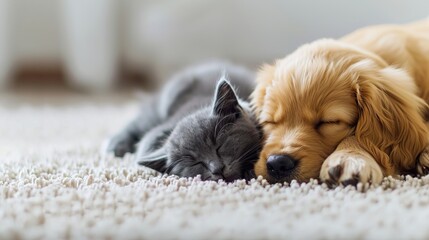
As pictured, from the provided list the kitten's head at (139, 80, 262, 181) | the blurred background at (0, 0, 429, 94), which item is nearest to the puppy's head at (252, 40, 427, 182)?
the kitten's head at (139, 80, 262, 181)

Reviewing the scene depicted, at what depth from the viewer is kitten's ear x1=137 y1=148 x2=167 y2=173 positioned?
1.91 meters

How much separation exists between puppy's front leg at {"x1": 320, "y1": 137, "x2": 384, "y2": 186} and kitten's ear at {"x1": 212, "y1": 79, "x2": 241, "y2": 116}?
1.49ft

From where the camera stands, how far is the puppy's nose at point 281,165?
1686 millimetres

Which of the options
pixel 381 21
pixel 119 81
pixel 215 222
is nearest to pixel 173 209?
pixel 215 222

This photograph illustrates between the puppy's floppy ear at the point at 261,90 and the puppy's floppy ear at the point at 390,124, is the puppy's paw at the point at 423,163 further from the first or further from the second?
the puppy's floppy ear at the point at 261,90

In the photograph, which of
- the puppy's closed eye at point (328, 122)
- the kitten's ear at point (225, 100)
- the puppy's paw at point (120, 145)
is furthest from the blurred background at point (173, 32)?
the puppy's closed eye at point (328, 122)

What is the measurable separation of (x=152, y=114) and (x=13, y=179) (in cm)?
103

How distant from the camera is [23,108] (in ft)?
11.5

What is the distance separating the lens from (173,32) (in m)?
4.14

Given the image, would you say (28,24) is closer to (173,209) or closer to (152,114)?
(152,114)

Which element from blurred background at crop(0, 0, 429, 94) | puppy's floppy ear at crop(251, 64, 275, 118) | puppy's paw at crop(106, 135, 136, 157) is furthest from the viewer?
blurred background at crop(0, 0, 429, 94)

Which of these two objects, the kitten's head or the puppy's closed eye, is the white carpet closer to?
the kitten's head

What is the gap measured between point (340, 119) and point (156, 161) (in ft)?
1.92

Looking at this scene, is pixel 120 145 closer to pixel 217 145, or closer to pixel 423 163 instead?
pixel 217 145
